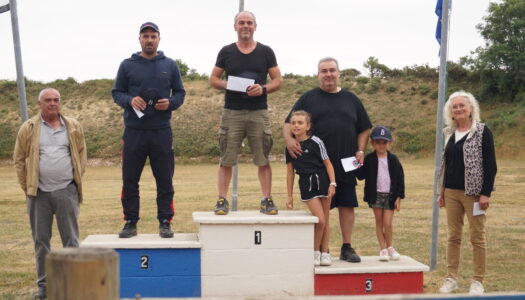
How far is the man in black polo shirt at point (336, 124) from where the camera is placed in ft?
20.1

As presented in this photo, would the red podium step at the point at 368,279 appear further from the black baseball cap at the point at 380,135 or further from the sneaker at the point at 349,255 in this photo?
the black baseball cap at the point at 380,135

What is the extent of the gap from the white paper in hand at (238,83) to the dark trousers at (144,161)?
68cm

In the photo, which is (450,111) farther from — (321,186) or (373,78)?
(373,78)

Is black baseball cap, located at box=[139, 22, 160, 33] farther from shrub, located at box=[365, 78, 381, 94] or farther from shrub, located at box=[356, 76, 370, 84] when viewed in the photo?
shrub, located at box=[356, 76, 370, 84]

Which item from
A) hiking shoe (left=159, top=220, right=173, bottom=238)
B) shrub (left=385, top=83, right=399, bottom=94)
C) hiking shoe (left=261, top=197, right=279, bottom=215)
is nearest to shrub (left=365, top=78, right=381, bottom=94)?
shrub (left=385, top=83, right=399, bottom=94)

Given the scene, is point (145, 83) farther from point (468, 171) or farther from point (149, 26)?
point (468, 171)

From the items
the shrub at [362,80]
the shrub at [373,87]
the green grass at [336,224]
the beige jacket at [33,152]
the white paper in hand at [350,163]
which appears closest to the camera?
the beige jacket at [33,152]

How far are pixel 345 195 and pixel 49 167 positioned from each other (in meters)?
2.57

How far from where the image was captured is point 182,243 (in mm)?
5918

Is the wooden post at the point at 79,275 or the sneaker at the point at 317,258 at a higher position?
the wooden post at the point at 79,275

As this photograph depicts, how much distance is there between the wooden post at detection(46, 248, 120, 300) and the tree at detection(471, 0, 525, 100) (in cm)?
3994

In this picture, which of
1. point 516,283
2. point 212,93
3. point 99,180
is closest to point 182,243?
point 516,283

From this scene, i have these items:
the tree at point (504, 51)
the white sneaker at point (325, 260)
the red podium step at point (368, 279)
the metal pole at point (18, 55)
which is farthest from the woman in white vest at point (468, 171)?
the tree at point (504, 51)

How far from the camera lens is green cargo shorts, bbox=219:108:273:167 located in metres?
6.43
